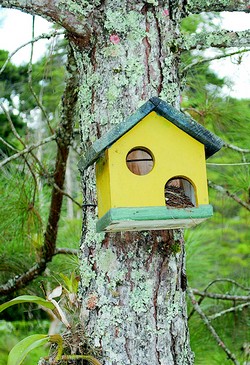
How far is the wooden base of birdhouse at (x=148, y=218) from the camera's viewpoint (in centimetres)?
98

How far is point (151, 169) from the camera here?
1.08m

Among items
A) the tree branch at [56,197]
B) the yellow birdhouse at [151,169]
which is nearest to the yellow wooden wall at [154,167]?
the yellow birdhouse at [151,169]

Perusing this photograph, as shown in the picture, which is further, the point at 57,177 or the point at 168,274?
the point at 57,177

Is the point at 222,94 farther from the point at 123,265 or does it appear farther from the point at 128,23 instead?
the point at 123,265

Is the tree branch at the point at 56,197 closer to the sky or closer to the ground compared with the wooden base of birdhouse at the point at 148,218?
closer to the sky

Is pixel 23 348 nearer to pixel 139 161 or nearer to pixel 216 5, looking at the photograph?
pixel 139 161

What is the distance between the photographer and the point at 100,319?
1.06 meters

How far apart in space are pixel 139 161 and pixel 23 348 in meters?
0.35

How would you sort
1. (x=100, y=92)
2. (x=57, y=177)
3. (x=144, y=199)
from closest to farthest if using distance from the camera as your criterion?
(x=144, y=199), (x=100, y=92), (x=57, y=177)

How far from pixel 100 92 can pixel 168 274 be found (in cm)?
32

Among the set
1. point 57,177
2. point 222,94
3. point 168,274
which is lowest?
point 168,274

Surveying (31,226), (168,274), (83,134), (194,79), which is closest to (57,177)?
(31,226)

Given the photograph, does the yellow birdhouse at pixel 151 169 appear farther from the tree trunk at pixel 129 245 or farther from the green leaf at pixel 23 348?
the green leaf at pixel 23 348

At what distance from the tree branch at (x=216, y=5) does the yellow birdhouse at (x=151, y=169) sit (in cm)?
26
